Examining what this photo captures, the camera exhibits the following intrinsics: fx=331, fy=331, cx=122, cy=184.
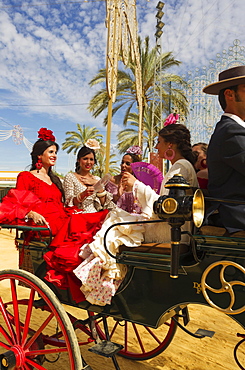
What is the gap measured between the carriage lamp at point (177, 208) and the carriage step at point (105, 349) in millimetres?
847

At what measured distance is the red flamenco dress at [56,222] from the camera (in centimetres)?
227

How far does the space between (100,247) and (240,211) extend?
0.90 meters

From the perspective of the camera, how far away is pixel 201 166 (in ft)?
11.1

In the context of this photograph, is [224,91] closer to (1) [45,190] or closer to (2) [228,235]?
(2) [228,235]

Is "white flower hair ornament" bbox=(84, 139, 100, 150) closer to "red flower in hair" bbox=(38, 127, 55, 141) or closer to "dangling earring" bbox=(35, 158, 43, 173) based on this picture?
"red flower in hair" bbox=(38, 127, 55, 141)

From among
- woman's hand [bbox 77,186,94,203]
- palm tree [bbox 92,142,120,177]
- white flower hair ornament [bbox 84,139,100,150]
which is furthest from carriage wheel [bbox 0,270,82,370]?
palm tree [bbox 92,142,120,177]

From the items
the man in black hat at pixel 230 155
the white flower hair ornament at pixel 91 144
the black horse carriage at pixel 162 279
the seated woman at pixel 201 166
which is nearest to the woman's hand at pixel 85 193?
the white flower hair ornament at pixel 91 144

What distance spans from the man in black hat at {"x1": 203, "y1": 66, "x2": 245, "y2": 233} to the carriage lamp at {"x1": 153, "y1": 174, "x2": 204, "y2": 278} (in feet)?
0.76

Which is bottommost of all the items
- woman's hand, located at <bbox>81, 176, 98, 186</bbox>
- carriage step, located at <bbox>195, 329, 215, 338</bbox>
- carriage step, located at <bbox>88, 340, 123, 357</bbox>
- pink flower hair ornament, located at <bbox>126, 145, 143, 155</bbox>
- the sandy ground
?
the sandy ground

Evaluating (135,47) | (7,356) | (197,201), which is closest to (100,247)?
(197,201)

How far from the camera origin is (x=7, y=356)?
90.3 inches

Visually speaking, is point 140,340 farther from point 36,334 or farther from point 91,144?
point 91,144

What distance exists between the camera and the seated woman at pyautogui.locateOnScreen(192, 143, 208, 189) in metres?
2.37

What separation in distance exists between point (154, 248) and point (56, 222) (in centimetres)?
99
